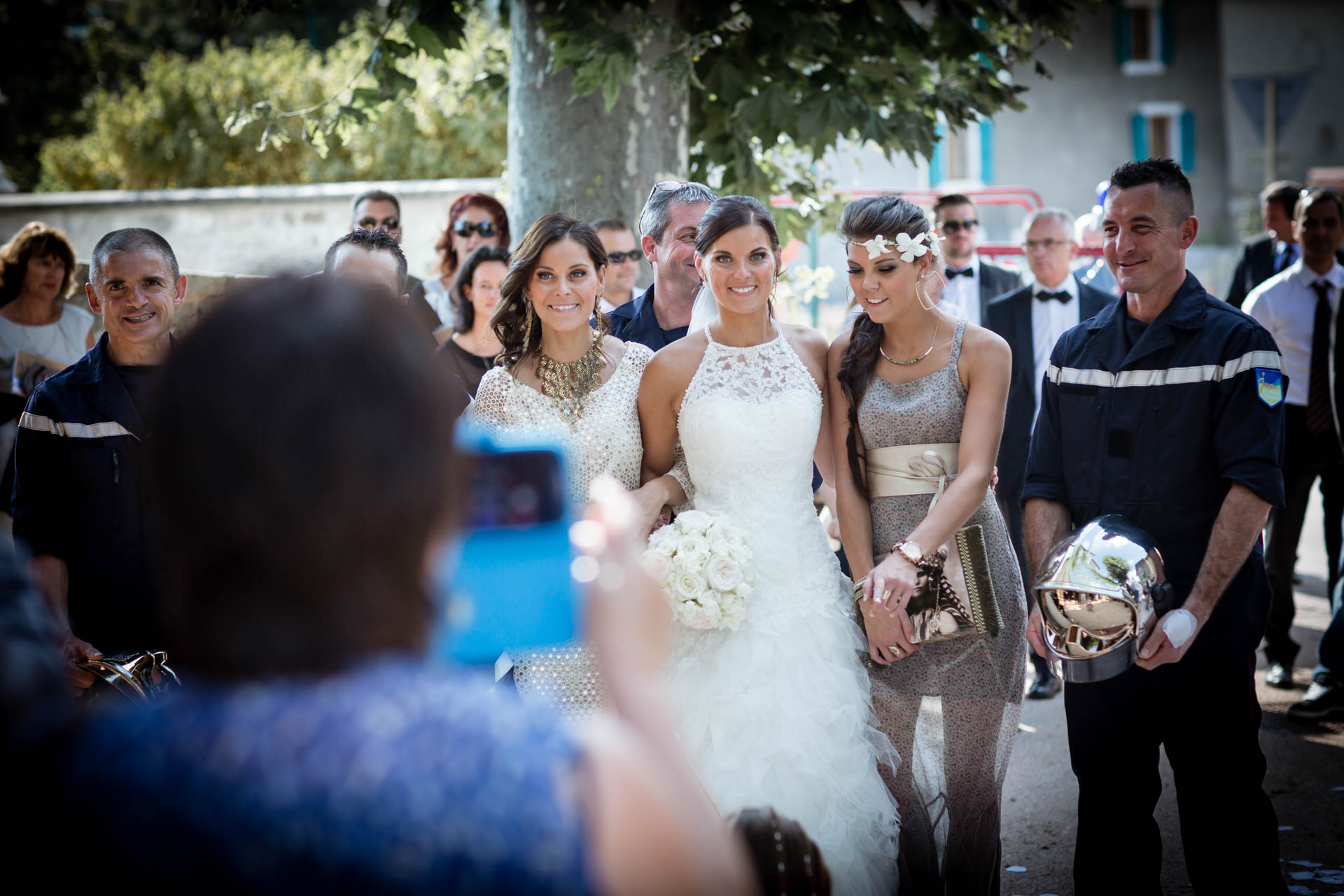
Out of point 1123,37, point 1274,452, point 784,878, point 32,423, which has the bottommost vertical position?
point 784,878

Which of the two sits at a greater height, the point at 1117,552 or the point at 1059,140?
the point at 1059,140

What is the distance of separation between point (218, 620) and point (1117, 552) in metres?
2.53

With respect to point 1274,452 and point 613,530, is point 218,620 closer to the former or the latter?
point 613,530

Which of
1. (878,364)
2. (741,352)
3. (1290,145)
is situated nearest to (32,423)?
(741,352)

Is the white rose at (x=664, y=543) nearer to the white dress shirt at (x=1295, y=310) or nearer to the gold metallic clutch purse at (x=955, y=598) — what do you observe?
the gold metallic clutch purse at (x=955, y=598)

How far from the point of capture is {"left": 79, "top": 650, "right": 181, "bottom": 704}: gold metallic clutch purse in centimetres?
297

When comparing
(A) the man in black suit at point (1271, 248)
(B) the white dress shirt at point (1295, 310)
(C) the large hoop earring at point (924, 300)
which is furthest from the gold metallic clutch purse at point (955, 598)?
(A) the man in black suit at point (1271, 248)

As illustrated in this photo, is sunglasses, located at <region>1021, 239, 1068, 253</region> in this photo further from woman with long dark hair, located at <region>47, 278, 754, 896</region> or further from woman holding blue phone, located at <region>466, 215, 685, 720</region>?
woman with long dark hair, located at <region>47, 278, 754, 896</region>

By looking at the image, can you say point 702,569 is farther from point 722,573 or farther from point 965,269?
point 965,269

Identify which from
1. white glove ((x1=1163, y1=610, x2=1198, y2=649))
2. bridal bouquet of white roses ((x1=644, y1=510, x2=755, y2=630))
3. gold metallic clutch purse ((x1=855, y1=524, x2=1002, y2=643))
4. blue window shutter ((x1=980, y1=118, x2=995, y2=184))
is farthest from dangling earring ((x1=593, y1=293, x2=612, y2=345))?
blue window shutter ((x1=980, y1=118, x2=995, y2=184))

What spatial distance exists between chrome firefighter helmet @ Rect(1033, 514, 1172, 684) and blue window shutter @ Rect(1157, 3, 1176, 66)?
22.7 m

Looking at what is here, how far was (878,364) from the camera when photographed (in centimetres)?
343

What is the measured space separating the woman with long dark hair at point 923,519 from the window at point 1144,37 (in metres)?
21.8

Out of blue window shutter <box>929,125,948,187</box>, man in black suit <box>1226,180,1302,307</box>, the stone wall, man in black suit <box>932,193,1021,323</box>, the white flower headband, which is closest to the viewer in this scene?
the white flower headband
